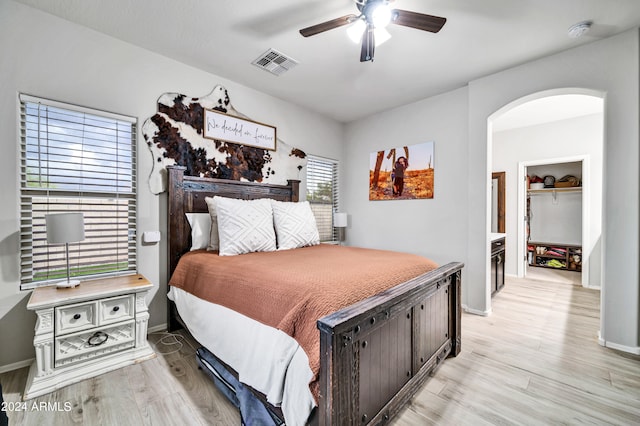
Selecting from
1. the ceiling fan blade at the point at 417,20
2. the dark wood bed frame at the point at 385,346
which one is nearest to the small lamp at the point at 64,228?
the dark wood bed frame at the point at 385,346

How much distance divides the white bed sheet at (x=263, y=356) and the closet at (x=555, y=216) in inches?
249

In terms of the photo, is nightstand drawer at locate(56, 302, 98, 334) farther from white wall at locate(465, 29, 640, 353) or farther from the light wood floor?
white wall at locate(465, 29, 640, 353)

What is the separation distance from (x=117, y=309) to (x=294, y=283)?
1.57 meters

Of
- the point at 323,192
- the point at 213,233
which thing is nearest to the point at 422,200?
the point at 323,192

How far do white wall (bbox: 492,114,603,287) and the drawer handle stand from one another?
6.02 meters

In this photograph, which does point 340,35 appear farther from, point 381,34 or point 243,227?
point 243,227

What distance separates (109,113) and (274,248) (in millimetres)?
1937

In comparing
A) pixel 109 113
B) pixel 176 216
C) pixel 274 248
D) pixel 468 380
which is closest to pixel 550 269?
pixel 468 380

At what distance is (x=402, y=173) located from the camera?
3.93m

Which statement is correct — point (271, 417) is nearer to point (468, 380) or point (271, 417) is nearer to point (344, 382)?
point (344, 382)

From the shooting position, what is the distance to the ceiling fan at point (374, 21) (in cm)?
174

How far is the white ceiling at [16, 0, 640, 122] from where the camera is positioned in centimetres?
204

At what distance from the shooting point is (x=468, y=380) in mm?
1891

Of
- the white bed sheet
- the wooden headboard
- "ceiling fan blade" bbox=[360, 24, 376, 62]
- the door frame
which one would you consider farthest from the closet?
the white bed sheet
